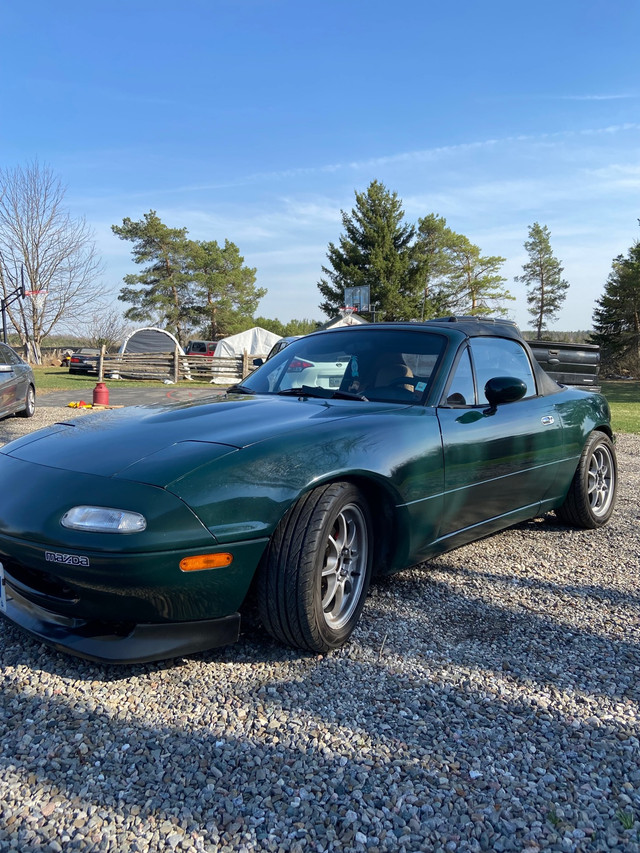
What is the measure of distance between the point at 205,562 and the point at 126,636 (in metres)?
0.37

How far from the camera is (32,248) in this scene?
3647 centimetres

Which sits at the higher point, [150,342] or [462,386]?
[150,342]

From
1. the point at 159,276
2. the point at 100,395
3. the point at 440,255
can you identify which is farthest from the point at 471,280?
the point at 100,395

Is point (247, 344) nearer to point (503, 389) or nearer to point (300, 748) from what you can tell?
point (503, 389)

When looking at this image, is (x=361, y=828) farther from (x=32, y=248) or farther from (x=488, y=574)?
(x=32, y=248)

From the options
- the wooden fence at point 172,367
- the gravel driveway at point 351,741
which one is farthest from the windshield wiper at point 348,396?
the wooden fence at point 172,367

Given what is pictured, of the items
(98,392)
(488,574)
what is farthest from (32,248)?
(488,574)

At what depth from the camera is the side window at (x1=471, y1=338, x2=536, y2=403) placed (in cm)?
364

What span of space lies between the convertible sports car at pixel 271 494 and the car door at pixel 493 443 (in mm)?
12

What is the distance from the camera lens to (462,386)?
11.3 feet

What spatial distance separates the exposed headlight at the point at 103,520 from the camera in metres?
2.11

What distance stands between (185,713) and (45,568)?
687 millimetres

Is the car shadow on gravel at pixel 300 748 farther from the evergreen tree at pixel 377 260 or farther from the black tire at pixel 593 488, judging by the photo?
the evergreen tree at pixel 377 260

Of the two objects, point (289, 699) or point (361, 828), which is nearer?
point (361, 828)
